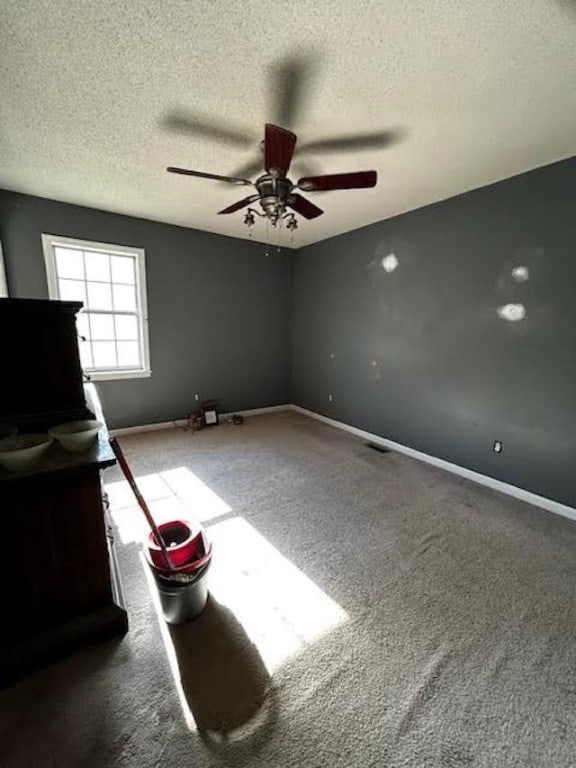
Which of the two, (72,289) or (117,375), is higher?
(72,289)

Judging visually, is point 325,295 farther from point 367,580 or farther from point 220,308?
point 367,580

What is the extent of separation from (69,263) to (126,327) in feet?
2.87

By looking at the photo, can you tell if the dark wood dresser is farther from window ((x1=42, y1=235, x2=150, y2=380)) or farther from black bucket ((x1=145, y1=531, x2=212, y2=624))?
window ((x1=42, y1=235, x2=150, y2=380))

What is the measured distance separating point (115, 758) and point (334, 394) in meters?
3.92

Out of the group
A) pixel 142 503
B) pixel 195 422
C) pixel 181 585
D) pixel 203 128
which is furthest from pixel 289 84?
pixel 195 422

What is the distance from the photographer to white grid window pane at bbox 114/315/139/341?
3.91 m

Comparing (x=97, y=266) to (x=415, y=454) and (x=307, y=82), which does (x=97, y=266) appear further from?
(x=415, y=454)

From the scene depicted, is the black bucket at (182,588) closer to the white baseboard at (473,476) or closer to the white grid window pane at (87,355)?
the white baseboard at (473,476)

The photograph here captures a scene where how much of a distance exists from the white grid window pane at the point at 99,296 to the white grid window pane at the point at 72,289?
2.7 inches

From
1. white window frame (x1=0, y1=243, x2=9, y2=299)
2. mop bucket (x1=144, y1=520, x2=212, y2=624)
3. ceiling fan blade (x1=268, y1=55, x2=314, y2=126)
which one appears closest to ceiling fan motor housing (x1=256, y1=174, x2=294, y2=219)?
ceiling fan blade (x1=268, y1=55, x2=314, y2=126)

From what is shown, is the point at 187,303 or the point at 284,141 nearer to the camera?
the point at 284,141

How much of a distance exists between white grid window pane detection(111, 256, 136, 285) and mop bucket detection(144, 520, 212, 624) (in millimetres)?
3322

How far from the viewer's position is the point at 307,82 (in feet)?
5.40

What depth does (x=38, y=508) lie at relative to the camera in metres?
1.25
